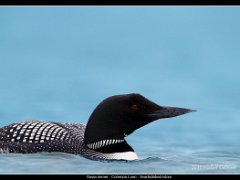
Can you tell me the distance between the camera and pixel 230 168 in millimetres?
4668

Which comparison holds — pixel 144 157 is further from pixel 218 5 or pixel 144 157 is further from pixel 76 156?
pixel 218 5

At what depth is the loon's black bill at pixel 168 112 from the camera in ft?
16.7

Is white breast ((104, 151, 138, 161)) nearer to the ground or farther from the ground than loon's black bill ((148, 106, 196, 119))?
nearer to the ground

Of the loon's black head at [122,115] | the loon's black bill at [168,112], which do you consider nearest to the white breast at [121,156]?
the loon's black head at [122,115]

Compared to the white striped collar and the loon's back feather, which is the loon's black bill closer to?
the white striped collar

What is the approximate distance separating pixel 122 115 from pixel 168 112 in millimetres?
380

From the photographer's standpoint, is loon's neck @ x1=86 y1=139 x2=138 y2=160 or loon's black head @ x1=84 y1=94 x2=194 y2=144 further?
loon's neck @ x1=86 y1=139 x2=138 y2=160

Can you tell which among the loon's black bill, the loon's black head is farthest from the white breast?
the loon's black bill

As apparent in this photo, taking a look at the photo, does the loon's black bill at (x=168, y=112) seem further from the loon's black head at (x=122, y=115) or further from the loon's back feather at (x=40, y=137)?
the loon's back feather at (x=40, y=137)

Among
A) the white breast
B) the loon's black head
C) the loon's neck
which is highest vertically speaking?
the loon's black head

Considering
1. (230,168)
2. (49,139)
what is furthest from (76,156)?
(230,168)

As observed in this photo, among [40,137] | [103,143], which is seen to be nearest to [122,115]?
[103,143]

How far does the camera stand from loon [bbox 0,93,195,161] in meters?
5.00

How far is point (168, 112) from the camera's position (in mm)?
5125
